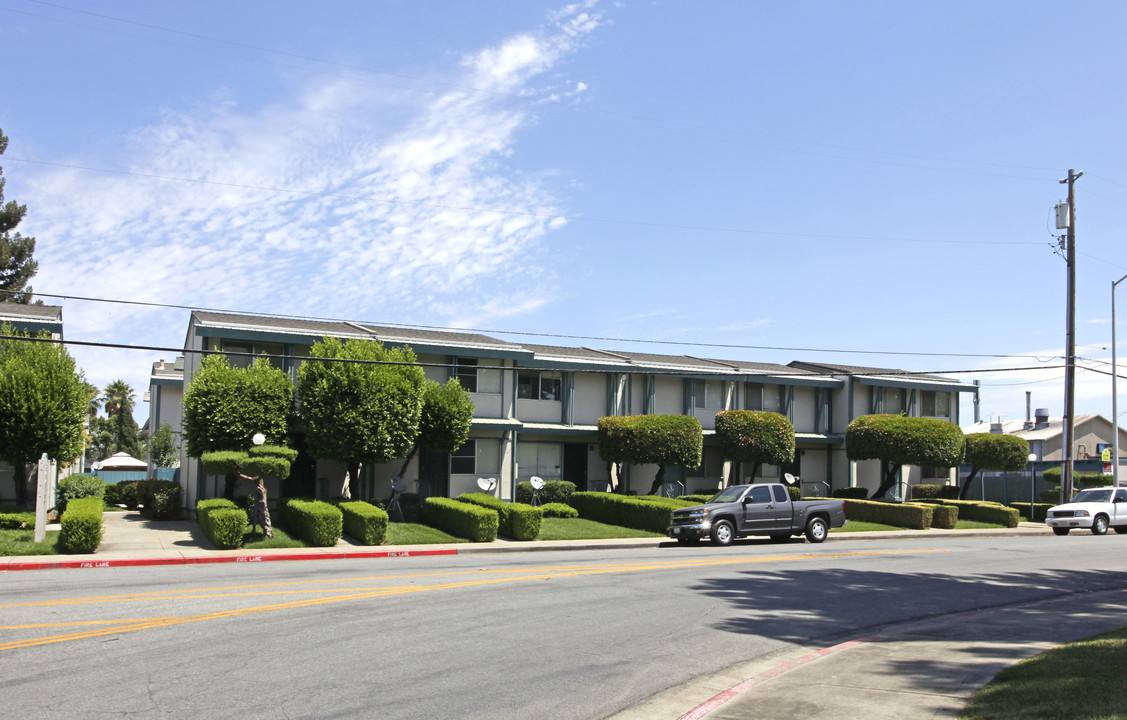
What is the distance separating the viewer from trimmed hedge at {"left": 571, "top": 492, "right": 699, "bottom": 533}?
1137 inches

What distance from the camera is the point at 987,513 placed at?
3666cm

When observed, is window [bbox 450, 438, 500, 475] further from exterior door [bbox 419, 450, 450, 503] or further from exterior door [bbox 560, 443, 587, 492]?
exterior door [bbox 560, 443, 587, 492]

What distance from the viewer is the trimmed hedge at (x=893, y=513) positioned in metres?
33.7

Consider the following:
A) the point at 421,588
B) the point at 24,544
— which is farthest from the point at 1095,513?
the point at 24,544

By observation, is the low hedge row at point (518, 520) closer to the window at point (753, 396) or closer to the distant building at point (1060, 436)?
the window at point (753, 396)

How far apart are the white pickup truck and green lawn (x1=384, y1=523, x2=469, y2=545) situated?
21.0 meters

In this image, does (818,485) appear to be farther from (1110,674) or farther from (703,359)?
(1110,674)

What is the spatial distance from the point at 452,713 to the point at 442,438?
21.6m

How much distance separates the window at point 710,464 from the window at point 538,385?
25.4 ft

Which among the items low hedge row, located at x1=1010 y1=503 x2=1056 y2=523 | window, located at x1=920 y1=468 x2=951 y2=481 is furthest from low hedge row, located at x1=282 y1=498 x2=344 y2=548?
window, located at x1=920 y1=468 x2=951 y2=481

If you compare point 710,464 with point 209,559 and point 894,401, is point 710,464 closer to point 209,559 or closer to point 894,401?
point 894,401

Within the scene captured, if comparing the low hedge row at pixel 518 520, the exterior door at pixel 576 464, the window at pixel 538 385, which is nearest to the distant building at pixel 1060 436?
the exterior door at pixel 576 464

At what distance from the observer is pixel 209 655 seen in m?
9.52

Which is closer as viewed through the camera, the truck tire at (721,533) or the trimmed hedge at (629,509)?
the truck tire at (721,533)
